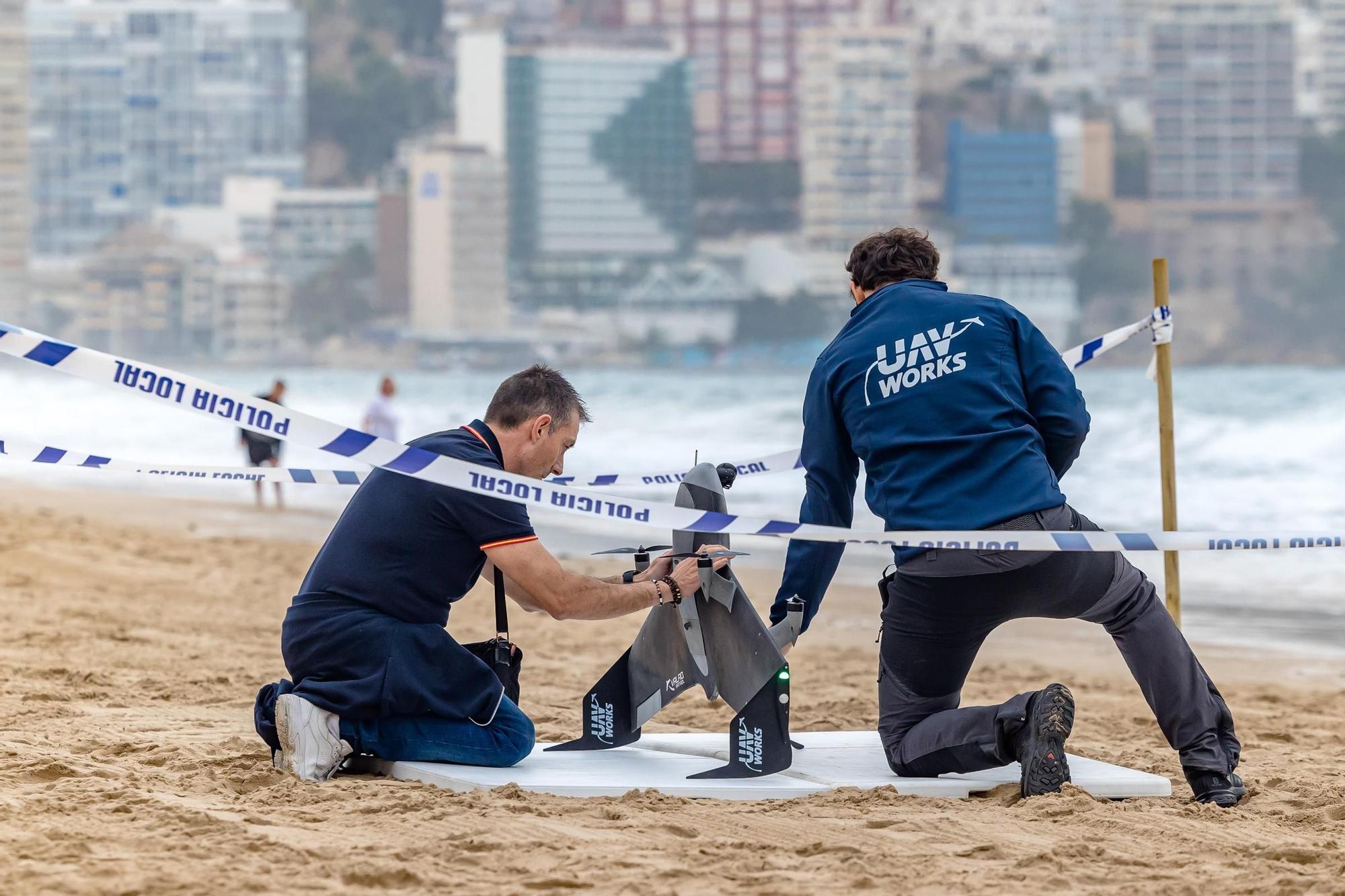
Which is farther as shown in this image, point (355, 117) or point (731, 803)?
point (355, 117)

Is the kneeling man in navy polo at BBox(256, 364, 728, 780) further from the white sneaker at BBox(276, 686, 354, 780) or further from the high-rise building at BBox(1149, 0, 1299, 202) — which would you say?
the high-rise building at BBox(1149, 0, 1299, 202)

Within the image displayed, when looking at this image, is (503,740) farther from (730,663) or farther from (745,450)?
(745,450)

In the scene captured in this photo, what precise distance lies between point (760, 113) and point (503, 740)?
310 feet

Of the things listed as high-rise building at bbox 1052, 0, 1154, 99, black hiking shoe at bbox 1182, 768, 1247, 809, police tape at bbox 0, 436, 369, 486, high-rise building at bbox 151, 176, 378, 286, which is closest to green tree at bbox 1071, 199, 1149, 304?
high-rise building at bbox 1052, 0, 1154, 99

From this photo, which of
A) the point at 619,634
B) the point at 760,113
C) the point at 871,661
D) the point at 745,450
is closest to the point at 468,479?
the point at 871,661

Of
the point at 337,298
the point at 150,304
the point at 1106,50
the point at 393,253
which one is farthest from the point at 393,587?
the point at 1106,50

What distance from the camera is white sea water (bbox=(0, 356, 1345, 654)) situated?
1020cm

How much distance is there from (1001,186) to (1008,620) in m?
91.9

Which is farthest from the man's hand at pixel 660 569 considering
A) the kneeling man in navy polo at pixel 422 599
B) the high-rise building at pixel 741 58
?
the high-rise building at pixel 741 58

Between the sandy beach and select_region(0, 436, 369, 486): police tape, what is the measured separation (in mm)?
797

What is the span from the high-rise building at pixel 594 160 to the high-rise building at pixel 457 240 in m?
1.64

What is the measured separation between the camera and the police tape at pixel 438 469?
137 inches

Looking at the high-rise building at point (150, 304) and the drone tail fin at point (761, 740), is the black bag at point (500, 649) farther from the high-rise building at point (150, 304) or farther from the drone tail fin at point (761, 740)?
the high-rise building at point (150, 304)

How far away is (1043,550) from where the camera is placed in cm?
353
